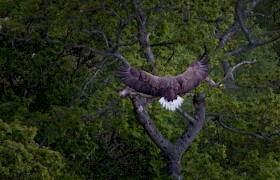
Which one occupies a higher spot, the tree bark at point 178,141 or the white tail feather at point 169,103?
the white tail feather at point 169,103

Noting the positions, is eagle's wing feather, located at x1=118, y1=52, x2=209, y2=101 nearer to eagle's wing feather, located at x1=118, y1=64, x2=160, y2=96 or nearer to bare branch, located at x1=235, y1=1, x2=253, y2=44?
eagle's wing feather, located at x1=118, y1=64, x2=160, y2=96

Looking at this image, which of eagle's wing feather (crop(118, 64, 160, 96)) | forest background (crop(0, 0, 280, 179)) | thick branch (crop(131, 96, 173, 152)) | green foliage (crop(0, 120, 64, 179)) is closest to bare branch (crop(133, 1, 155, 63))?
forest background (crop(0, 0, 280, 179))

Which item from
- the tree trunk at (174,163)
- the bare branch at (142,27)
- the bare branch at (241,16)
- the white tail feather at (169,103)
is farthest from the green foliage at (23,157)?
the bare branch at (241,16)

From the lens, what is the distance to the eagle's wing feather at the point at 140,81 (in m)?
10.4

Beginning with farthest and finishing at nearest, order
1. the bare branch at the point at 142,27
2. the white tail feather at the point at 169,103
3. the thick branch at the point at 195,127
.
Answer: the thick branch at the point at 195,127, the bare branch at the point at 142,27, the white tail feather at the point at 169,103

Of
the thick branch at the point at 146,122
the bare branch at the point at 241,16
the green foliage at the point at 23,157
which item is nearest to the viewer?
the green foliage at the point at 23,157

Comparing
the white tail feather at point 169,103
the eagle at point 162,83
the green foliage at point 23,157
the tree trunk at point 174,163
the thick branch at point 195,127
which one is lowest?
the tree trunk at point 174,163

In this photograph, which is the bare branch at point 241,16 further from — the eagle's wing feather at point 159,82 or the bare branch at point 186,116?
the eagle's wing feather at point 159,82

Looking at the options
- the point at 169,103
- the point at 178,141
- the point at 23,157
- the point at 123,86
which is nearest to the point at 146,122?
the point at 123,86

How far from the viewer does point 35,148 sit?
1068 cm

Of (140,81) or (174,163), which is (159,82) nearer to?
(140,81)

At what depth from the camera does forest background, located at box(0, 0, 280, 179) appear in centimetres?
1447

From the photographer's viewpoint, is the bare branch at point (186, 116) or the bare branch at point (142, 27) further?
the bare branch at point (186, 116)

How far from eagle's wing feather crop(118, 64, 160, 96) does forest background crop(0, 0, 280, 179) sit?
7.57 ft
